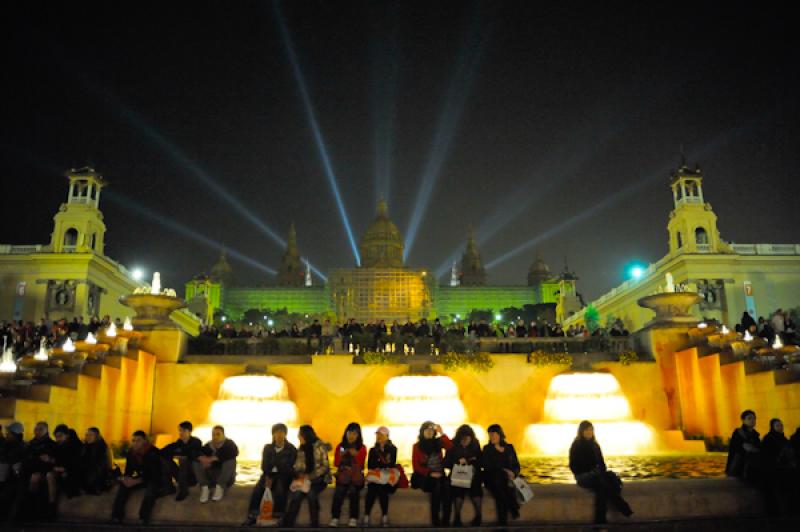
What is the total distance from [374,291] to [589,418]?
88614 millimetres

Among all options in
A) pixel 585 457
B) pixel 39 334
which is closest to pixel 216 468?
pixel 585 457

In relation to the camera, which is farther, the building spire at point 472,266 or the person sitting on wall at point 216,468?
the building spire at point 472,266

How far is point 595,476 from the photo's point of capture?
28.6ft

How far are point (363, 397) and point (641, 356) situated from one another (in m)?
8.24

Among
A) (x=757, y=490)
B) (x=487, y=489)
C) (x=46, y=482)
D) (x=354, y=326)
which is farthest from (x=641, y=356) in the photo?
(x=46, y=482)

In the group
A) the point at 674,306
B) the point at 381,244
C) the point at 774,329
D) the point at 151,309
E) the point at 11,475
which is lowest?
the point at 11,475

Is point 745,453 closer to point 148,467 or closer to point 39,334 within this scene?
point 148,467

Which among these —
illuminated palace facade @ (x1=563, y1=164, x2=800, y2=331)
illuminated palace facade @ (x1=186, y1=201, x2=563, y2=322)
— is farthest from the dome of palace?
illuminated palace facade @ (x1=563, y1=164, x2=800, y2=331)

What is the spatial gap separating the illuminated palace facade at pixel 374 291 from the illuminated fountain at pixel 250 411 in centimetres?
7778

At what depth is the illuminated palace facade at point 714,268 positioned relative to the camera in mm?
64438

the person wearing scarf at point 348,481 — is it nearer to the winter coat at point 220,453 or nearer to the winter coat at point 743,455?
the winter coat at point 220,453

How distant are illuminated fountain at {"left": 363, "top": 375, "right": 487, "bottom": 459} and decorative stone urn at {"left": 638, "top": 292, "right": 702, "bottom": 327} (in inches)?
262

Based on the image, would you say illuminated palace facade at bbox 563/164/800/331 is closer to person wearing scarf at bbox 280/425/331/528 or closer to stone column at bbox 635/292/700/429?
stone column at bbox 635/292/700/429

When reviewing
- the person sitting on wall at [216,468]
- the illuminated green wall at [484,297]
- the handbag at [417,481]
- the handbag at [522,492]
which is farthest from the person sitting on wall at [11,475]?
the illuminated green wall at [484,297]
